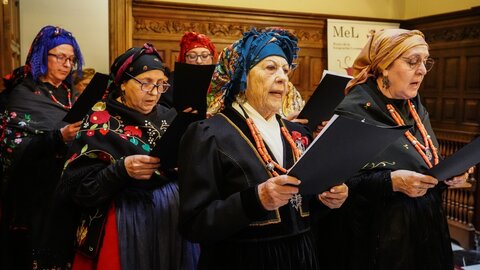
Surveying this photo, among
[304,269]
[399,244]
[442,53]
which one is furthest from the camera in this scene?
[442,53]

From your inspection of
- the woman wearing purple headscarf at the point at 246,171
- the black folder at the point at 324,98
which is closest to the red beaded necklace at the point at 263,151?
the woman wearing purple headscarf at the point at 246,171

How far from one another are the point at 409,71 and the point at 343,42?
368 centimetres

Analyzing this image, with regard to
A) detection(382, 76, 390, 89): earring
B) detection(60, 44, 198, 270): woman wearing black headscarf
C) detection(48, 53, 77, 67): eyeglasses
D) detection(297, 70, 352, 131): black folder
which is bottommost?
detection(60, 44, 198, 270): woman wearing black headscarf

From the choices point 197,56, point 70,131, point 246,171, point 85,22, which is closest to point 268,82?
point 246,171

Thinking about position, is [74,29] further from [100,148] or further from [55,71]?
[100,148]

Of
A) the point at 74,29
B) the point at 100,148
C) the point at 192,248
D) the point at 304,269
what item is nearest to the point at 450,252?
the point at 304,269

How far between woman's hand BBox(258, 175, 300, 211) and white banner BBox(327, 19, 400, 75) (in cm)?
437

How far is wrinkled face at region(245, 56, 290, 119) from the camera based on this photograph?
1.42 metres

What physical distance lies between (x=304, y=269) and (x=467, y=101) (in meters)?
3.76

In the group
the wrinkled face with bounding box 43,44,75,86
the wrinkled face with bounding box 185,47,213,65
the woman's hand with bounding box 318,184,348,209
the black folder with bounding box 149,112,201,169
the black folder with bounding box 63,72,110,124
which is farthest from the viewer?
the wrinkled face with bounding box 185,47,213,65

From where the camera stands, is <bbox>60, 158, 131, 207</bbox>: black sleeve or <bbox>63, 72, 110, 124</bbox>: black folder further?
<bbox>63, 72, 110, 124</bbox>: black folder

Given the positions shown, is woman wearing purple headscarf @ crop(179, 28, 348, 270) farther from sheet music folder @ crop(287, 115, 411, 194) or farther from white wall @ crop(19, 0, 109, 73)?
white wall @ crop(19, 0, 109, 73)

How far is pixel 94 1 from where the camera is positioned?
252 inches

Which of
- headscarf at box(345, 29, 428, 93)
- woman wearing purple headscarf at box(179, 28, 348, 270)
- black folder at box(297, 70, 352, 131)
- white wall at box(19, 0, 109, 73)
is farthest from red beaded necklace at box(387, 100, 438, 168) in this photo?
white wall at box(19, 0, 109, 73)
